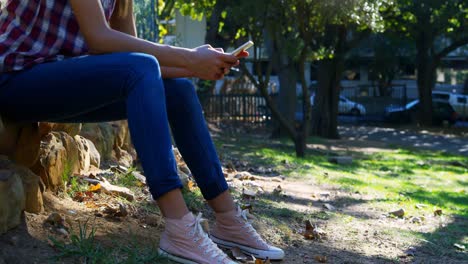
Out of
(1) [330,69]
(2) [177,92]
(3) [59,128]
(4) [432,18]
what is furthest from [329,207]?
(4) [432,18]

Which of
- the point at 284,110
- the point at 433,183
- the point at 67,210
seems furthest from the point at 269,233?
the point at 284,110

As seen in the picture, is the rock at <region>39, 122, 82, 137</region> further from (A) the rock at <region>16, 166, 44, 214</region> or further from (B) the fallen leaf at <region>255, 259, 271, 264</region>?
(B) the fallen leaf at <region>255, 259, 271, 264</region>

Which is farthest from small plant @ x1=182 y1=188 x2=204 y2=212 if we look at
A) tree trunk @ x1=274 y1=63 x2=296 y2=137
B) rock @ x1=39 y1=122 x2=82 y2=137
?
tree trunk @ x1=274 y1=63 x2=296 y2=137

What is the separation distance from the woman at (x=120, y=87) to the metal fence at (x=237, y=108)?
2146 centimetres

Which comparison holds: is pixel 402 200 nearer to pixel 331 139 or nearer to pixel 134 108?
pixel 134 108

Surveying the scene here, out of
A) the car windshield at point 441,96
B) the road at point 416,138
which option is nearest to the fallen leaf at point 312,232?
the road at point 416,138

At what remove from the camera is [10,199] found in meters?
3.03

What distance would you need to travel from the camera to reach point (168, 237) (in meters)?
3.07

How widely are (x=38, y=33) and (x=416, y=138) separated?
22.1m

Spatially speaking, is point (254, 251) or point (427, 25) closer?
point (254, 251)

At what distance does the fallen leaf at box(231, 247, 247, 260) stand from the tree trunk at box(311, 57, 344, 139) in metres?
18.0

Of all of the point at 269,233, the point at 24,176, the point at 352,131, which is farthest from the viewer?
the point at 352,131

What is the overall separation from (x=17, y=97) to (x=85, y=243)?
660 millimetres

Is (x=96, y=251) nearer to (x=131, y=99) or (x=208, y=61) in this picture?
(x=131, y=99)
